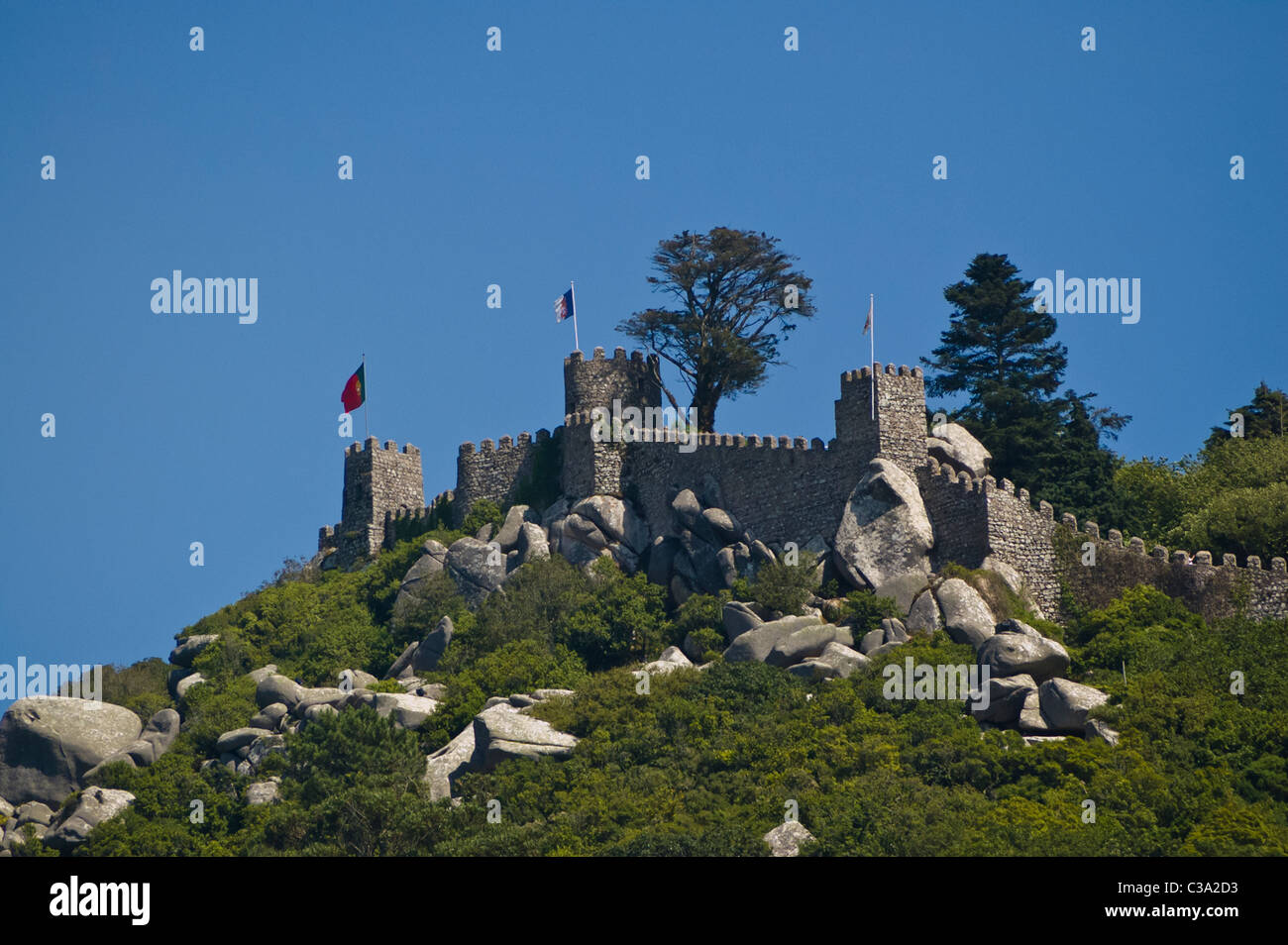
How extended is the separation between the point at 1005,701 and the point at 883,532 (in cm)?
723

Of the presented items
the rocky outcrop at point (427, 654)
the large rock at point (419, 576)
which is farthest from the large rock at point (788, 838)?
the large rock at point (419, 576)

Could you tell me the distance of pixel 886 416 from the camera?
5678 centimetres

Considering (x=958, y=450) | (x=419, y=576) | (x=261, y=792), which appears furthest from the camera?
(x=419, y=576)

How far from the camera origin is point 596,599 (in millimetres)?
58406

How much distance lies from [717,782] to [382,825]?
8154 millimetres

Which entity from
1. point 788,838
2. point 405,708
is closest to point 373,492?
point 405,708

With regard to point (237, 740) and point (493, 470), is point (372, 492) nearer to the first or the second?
point (493, 470)

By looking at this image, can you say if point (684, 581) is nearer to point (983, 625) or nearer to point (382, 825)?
point (983, 625)

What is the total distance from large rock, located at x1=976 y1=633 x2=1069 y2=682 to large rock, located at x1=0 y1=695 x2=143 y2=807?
25740mm

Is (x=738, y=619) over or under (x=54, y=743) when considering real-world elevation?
over

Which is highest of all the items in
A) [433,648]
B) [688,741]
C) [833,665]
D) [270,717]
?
[433,648]

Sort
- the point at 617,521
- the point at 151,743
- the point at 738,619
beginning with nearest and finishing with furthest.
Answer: the point at 738,619, the point at 151,743, the point at 617,521

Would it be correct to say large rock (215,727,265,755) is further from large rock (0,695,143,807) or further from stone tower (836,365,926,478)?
stone tower (836,365,926,478)

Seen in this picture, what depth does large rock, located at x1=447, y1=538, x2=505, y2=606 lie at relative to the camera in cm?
6150
